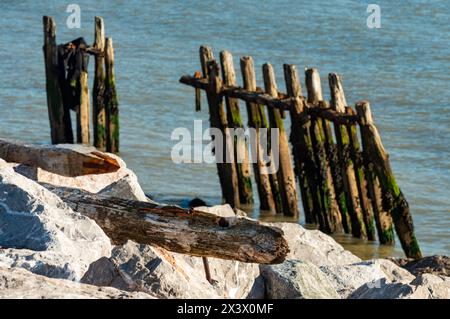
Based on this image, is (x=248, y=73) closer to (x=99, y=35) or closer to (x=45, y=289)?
(x=99, y=35)

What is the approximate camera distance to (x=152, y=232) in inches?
319

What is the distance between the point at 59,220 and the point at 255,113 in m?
6.64

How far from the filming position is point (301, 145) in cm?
1345

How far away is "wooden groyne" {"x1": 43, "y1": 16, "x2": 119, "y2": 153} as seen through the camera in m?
16.8

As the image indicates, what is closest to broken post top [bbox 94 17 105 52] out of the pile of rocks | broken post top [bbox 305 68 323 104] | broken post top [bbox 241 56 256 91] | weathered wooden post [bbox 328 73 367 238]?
broken post top [bbox 241 56 256 91]

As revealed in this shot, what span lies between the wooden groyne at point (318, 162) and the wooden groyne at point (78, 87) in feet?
8.01

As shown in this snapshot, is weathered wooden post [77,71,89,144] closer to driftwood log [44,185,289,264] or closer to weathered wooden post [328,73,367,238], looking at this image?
weathered wooden post [328,73,367,238]

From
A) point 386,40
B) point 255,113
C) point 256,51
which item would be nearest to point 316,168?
point 255,113

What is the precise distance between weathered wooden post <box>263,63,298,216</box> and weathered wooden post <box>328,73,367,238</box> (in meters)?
0.90

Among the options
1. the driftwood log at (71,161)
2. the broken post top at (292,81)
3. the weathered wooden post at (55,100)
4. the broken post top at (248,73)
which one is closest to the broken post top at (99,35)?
the weathered wooden post at (55,100)

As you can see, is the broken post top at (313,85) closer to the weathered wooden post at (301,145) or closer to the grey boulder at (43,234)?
the weathered wooden post at (301,145)

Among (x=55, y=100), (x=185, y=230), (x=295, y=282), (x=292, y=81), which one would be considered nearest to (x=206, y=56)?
(x=292, y=81)

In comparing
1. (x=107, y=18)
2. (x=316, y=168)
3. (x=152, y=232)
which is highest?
(x=152, y=232)

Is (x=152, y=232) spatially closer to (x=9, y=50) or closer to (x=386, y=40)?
(x=9, y=50)
